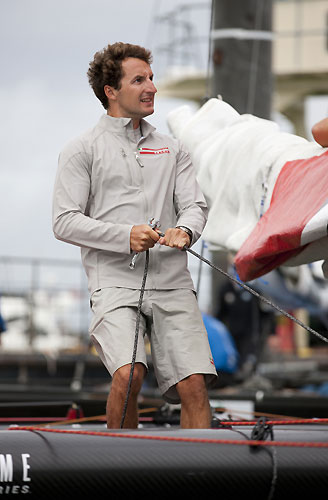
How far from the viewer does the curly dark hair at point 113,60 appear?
469 cm

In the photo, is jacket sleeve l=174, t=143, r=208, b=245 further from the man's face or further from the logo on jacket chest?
the man's face

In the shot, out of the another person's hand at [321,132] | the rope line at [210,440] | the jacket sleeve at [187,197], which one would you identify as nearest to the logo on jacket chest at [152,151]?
the jacket sleeve at [187,197]

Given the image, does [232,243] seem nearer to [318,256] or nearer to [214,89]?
[318,256]

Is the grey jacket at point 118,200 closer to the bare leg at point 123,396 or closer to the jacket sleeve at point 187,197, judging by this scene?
the jacket sleeve at point 187,197

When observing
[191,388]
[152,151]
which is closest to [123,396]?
[191,388]

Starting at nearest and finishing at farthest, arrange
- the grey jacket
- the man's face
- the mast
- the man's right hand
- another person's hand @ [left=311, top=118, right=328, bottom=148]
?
the man's right hand
the grey jacket
the man's face
another person's hand @ [left=311, top=118, right=328, bottom=148]
the mast

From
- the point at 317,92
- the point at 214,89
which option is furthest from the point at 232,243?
the point at 317,92

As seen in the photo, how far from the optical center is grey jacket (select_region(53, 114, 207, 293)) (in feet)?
14.9

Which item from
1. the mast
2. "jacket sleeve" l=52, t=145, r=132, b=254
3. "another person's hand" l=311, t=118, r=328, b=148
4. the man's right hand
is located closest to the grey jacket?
"jacket sleeve" l=52, t=145, r=132, b=254

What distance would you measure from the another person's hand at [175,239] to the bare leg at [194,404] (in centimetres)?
56

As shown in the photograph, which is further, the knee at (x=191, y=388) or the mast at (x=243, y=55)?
the mast at (x=243, y=55)

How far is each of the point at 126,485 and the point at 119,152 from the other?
1.52 m

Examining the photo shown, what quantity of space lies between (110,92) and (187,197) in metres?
0.57

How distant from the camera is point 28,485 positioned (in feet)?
12.2
